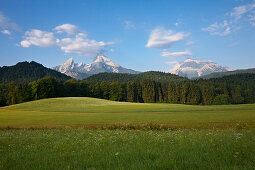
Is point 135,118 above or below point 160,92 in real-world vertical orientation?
below

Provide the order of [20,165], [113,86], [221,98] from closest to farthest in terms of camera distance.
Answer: [20,165] → [221,98] → [113,86]

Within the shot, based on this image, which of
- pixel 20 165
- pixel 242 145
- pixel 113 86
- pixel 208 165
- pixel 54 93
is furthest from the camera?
pixel 113 86

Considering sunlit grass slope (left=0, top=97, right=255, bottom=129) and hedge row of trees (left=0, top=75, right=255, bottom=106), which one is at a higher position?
hedge row of trees (left=0, top=75, right=255, bottom=106)

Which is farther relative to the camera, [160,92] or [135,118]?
[160,92]

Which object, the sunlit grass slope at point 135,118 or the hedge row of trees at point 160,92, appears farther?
the hedge row of trees at point 160,92

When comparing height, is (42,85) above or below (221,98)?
above

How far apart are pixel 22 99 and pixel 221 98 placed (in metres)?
132

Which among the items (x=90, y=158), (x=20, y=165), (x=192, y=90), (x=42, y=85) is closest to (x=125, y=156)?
(x=90, y=158)

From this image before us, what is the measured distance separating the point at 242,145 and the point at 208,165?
343 centimetres

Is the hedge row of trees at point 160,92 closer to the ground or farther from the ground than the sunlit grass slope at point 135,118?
farther from the ground

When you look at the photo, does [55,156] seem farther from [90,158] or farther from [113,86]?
[113,86]

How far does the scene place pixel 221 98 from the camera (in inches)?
4877

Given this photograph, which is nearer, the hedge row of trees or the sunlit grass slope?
the sunlit grass slope

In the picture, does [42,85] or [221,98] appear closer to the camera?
[42,85]
